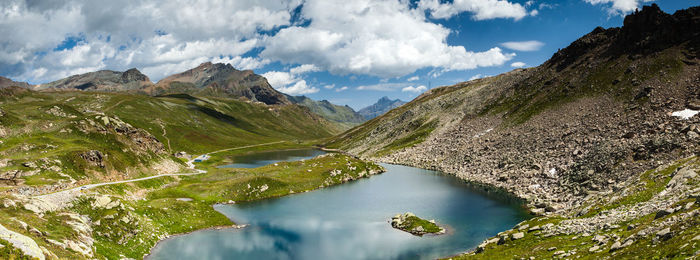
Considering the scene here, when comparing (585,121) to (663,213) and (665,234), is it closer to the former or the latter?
(663,213)

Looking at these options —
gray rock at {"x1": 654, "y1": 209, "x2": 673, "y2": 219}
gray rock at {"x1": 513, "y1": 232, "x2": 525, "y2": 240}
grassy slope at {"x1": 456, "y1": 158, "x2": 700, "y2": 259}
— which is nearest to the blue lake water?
gray rock at {"x1": 513, "y1": 232, "x2": 525, "y2": 240}

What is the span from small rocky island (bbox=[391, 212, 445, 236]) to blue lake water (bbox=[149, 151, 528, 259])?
1.50 metres

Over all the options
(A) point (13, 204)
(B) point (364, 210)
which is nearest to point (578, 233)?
(B) point (364, 210)

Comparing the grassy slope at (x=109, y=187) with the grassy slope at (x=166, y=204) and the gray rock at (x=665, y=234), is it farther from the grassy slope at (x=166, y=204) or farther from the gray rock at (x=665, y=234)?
the gray rock at (x=665, y=234)

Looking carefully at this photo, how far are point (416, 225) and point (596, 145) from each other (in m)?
54.6

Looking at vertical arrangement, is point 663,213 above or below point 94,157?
below

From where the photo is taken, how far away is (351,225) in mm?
70250

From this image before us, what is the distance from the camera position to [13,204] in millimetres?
45438

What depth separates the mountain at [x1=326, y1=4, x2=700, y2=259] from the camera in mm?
38312

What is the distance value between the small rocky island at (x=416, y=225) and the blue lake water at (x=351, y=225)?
150 centimetres

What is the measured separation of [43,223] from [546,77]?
170017 millimetres

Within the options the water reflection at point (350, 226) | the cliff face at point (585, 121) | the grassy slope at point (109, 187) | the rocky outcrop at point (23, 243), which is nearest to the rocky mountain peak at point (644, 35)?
the cliff face at point (585, 121)

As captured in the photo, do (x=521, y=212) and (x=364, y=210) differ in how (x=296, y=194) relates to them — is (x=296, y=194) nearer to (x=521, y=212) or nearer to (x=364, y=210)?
(x=364, y=210)

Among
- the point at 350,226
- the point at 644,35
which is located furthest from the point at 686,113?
the point at 350,226
